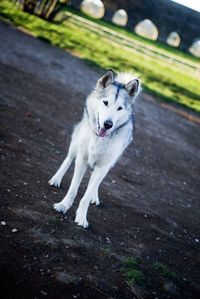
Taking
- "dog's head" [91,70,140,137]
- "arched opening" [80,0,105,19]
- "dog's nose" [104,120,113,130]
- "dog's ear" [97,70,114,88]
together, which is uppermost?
"arched opening" [80,0,105,19]

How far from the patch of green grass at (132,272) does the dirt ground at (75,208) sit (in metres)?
0.06

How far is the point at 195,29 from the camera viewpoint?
39.6 metres

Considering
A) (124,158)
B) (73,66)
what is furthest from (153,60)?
(124,158)

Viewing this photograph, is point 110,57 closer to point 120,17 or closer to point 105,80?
point 105,80

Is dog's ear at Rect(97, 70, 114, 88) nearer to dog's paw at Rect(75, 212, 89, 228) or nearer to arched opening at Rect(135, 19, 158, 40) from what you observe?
dog's paw at Rect(75, 212, 89, 228)

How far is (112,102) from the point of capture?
4.11m

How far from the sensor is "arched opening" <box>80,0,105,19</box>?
1484 inches

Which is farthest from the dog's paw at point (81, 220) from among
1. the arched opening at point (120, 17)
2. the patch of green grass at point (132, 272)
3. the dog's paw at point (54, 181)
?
the arched opening at point (120, 17)

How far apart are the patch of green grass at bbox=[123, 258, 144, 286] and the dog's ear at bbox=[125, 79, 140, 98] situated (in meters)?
2.43

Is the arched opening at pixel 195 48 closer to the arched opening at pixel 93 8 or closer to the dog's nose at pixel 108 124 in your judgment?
the arched opening at pixel 93 8

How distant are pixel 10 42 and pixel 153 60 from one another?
42.8 ft

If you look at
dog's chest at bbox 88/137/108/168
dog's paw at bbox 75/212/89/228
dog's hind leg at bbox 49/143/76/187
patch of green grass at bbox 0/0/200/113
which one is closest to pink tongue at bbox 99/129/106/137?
dog's chest at bbox 88/137/108/168

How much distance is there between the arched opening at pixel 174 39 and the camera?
4075 centimetres

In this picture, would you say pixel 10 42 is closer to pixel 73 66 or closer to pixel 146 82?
pixel 73 66
